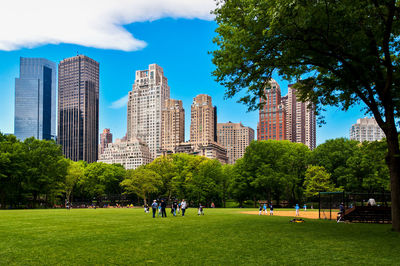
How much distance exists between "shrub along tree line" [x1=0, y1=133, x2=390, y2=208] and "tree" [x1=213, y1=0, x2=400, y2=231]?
138 ft

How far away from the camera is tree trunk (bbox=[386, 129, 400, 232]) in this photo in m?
19.6

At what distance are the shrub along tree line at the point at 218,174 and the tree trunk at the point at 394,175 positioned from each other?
140 ft

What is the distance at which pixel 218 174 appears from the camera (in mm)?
85562

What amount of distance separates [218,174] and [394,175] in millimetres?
66388

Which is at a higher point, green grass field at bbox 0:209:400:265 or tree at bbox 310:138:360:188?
tree at bbox 310:138:360:188

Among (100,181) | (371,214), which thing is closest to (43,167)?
(100,181)

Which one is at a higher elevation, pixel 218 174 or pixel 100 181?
pixel 218 174

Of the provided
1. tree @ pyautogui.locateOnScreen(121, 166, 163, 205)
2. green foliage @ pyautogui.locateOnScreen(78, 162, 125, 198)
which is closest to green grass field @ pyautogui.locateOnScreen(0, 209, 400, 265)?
tree @ pyautogui.locateOnScreen(121, 166, 163, 205)

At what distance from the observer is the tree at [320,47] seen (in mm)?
17828

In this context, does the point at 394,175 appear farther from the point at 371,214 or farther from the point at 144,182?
the point at 144,182

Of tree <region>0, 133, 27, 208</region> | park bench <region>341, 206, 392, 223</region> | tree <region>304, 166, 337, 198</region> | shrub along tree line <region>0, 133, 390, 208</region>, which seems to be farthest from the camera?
shrub along tree line <region>0, 133, 390, 208</region>

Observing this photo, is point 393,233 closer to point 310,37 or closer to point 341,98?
point 341,98

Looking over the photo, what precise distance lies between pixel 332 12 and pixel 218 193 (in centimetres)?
6690

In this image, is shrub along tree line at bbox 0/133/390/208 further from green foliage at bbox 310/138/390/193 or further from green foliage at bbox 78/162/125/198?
green foliage at bbox 78/162/125/198
